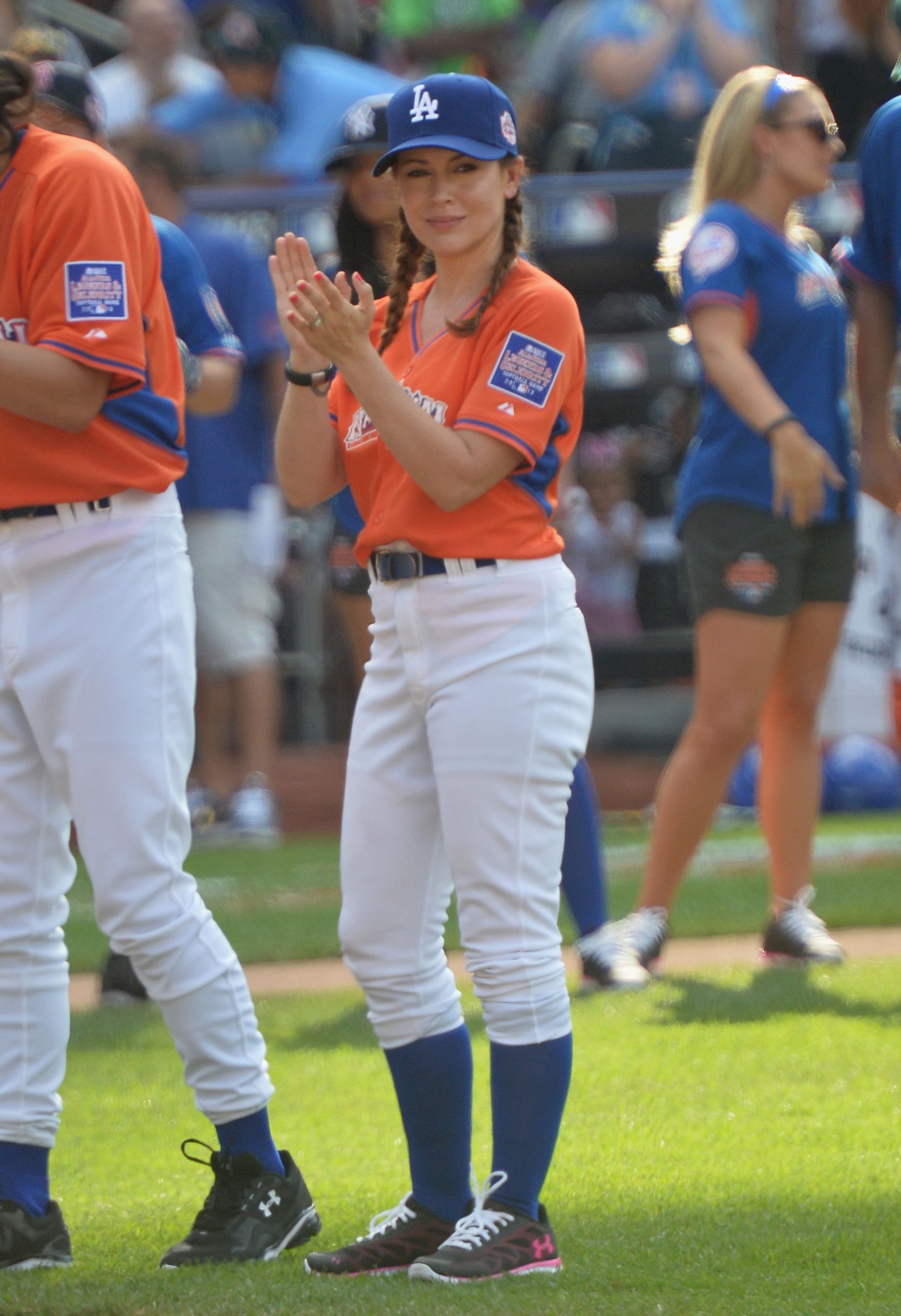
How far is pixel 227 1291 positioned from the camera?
2.67 meters

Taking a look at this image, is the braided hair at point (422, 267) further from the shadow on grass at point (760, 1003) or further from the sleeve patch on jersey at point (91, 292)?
the shadow on grass at point (760, 1003)

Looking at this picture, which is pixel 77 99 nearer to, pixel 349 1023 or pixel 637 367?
pixel 349 1023

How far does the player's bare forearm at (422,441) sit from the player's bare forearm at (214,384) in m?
1.63

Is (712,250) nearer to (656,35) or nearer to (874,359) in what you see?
(874,359)

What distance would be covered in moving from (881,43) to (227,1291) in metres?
9.25

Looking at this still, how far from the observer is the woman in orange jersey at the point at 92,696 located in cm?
287

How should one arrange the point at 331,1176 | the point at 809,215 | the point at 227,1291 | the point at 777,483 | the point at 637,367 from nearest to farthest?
the point at 227,1291, the point at 331,1176, the point at 777,483, the point at 809,215, the point at 637,367

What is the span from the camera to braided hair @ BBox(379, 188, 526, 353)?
2.84 meters

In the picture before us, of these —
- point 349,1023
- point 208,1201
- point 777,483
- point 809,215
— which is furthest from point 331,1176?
point 809,215

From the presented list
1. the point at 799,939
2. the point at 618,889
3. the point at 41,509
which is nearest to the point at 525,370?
the point at 41,509

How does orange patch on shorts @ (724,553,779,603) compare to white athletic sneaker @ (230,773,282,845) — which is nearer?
orange patch on shorts @ (724,553,779,603)

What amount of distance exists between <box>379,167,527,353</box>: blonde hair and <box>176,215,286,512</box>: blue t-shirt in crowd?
3635 mm

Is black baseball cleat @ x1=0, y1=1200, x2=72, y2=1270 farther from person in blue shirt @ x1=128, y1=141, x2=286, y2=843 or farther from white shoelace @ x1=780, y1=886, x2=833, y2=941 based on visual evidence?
person in blue shirt @ x1=128, y1=141, x2=286, y2=843

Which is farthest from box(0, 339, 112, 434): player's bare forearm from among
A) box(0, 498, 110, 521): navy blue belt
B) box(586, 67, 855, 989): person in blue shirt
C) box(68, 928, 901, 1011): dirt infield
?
box(68, 928, 901, 1011): dirt infield
